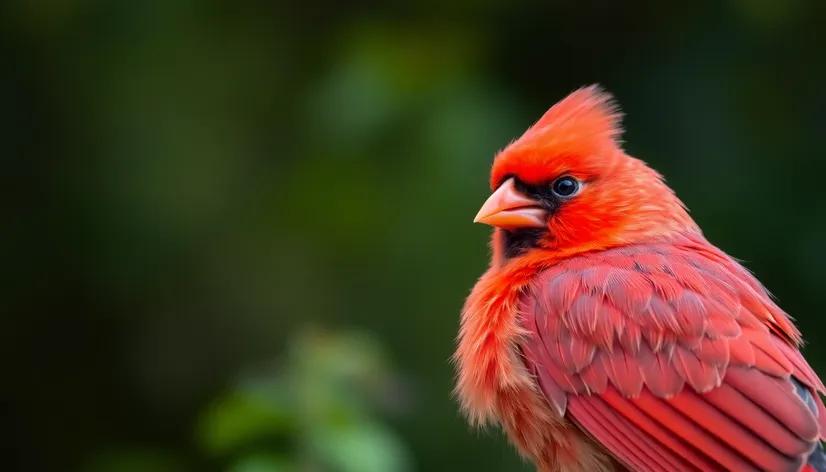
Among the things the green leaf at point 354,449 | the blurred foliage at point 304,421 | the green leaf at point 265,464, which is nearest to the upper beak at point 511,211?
the blurred foliage at point 304,421

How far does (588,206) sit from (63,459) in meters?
2.80

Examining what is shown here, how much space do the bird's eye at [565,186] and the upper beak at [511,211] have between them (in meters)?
0.08

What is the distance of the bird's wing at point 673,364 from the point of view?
2.64 m

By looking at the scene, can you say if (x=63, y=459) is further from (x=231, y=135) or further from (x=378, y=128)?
(x=378, y=128)

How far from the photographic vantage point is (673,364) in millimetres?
2781

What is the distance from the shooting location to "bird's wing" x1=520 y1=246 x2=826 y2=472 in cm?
264

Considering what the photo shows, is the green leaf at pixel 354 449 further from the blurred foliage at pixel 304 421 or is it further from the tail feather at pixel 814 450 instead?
the tail feather at pixel 814 450


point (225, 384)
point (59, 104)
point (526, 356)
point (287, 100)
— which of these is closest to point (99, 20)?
point (59, 104)

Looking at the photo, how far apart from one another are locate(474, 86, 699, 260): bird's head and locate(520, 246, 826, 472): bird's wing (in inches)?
8.2

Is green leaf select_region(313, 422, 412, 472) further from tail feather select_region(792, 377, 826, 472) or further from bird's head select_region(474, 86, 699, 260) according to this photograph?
tail feather select_region(792, 377, 826, 472)

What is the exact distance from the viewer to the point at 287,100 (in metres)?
5.10

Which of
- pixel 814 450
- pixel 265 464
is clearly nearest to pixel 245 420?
pixel 265 464

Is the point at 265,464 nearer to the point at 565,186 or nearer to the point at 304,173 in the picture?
the point at 565,186

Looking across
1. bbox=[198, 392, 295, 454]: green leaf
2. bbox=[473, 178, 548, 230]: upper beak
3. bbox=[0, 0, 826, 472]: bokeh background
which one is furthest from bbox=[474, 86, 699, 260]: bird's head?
bbox=[0, 0, 826, 472]: bokeh background
